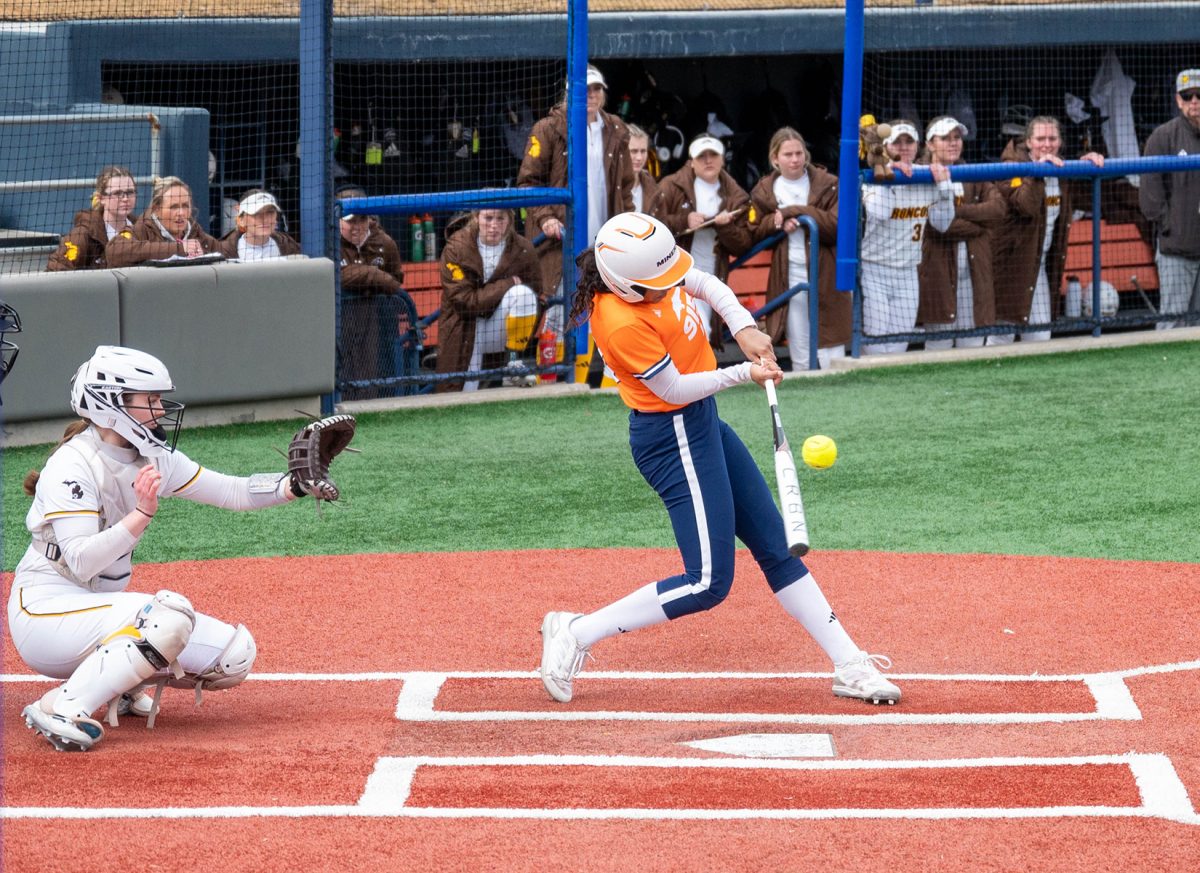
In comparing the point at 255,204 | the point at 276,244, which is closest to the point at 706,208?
the point at 276,244

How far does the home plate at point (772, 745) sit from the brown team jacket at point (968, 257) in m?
7.13

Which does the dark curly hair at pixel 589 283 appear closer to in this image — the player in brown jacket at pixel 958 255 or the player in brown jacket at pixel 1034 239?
the player in brown jacket at pixel 958 255

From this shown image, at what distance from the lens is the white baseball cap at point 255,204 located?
401 inches

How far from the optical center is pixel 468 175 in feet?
45.3

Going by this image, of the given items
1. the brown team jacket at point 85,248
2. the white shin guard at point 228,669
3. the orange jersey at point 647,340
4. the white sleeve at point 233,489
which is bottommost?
the white shin guard at point 228,669

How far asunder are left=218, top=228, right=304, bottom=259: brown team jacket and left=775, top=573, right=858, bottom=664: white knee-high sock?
5.69 meters

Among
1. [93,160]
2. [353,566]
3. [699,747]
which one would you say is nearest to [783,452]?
[699,747]

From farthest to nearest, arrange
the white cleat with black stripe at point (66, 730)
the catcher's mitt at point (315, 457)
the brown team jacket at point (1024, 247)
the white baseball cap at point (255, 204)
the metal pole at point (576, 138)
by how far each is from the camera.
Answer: the brown team jacket at point (1024, 247), the metal pole at point (576, 138), the white baseball cap at point (255, 204), the catcher's mitt at point (315, 457), the white cleat with black stripe at point (66, 730)

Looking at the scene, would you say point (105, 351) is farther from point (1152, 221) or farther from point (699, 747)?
point (1152, 221)

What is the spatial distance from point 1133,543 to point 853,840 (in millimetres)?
3614

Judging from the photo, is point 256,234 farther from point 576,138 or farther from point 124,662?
point 124,662

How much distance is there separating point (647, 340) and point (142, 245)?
5441mm

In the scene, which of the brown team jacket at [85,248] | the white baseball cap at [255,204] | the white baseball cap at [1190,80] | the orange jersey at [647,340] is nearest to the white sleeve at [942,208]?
the white baseball cap at [1190,80]

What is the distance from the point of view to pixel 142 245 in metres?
9.79
